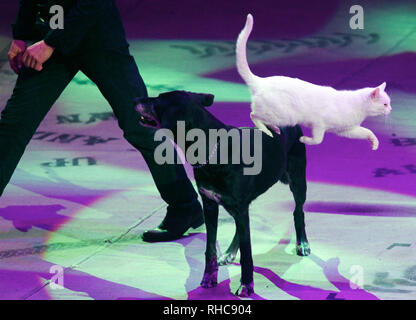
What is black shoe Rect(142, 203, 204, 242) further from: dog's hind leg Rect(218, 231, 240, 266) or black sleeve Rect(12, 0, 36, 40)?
black sleeve Rect(12, 0, 36, 40)

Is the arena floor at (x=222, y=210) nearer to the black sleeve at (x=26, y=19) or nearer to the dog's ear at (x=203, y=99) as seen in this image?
the dog's ear at (x=203, y=99)

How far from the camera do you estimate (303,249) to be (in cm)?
471

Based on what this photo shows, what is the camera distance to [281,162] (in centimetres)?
448

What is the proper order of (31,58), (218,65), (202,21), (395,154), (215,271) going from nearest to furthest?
(215,271) < (31,58) < (395,154) < (218,65) < (202,21)

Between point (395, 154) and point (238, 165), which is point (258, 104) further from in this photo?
point (395, 154)

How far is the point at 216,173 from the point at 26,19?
1521 mm

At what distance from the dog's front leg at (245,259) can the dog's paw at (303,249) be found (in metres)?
0.59

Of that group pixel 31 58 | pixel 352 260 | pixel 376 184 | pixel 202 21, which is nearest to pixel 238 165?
pixel 352 260

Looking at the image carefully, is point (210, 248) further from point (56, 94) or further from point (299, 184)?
point (56, 94)

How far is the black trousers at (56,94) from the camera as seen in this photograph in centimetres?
480

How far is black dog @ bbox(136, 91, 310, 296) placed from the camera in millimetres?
4090

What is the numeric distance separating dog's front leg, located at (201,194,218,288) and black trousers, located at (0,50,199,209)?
743 millimetres

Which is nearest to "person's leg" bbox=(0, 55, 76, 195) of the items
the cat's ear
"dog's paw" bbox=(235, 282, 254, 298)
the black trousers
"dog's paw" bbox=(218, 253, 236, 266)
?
the black trousers

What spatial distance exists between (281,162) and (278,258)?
55 centimetres
